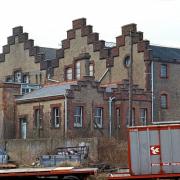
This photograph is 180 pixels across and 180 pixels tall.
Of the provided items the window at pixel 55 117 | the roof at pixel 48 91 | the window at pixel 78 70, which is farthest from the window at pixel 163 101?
the window at pixel 55 117

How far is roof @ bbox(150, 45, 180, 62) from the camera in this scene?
60.9m

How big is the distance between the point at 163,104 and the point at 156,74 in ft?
10.0

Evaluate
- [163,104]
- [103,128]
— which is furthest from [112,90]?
[163,104]

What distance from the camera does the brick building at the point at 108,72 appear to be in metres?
54.9

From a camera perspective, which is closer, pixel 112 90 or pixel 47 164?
pixel 47 164

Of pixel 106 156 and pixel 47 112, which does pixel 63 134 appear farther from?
pixel 106 156

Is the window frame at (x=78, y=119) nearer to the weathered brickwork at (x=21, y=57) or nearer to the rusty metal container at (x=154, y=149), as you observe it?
the weathered brickwork at (x=21, y=57)

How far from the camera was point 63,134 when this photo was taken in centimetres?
5241

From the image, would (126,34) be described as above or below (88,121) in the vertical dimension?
above

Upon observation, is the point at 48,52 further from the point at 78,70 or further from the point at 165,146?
the point at 165,146

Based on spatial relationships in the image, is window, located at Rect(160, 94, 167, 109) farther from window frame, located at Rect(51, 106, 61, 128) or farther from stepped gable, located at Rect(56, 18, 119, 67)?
window frame, located at Rect(51, 106, 61, 128)

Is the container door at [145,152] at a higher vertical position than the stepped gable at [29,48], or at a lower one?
lower

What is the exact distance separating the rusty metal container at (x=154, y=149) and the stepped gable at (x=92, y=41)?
3891 centimetres

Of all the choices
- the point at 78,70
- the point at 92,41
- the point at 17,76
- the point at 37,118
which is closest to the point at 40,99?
the point at 37,118
